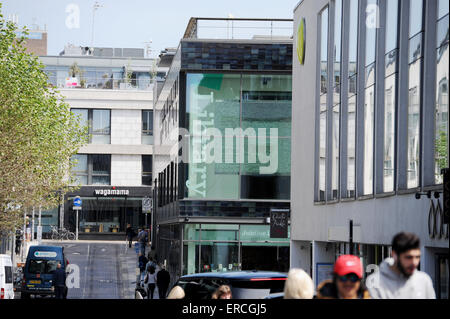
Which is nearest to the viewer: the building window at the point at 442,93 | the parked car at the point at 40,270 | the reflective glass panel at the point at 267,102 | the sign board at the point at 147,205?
the building window at the point at 442,93

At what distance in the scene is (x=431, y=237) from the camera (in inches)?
697

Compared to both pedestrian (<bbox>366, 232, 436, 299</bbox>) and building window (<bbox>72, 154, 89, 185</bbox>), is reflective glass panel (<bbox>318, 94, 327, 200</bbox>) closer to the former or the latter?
pedestrian (<bbox>366, 232, 436, 299</bbox>)

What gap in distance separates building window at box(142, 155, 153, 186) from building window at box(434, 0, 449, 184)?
58468 mm

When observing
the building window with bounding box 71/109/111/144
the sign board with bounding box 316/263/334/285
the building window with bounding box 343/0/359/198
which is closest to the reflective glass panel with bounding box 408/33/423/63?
the building window with bounding box 343/0/359/198

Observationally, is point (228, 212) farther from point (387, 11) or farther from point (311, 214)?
point (387, 11)

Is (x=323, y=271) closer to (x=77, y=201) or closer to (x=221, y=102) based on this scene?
(x=221, y=102)

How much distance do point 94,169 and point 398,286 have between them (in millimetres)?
69767

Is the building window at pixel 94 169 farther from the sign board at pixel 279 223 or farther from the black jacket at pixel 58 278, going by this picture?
the sign board at pixel 279 223

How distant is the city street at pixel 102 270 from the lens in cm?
3759

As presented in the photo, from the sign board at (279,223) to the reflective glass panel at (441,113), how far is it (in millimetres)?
13569

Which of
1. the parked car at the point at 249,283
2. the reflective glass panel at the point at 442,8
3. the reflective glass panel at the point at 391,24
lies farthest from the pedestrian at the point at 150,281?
the parked car at the point at 249,283

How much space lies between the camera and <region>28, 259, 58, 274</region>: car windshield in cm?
3806
